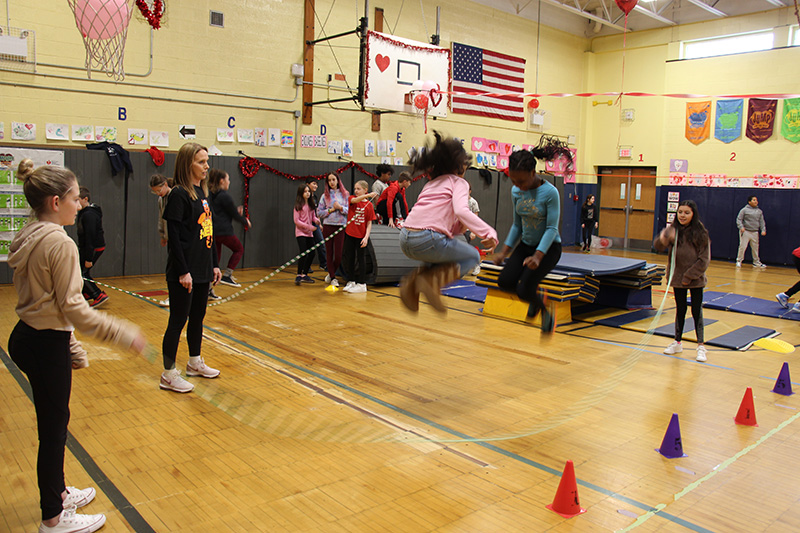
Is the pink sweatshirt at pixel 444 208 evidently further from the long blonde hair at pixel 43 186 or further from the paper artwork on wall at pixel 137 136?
the paper artwork on wall at pixel 137 136

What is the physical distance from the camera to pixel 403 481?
346 cm

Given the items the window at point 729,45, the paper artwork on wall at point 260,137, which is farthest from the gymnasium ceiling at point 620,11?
the paper artwork on wall at point 260,137

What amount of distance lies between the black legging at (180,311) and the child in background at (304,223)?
5.19 m

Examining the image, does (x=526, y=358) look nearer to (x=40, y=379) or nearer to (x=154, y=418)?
(x=154, y=418)

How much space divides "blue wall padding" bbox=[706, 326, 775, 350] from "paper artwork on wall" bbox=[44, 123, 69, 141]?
9.92 m

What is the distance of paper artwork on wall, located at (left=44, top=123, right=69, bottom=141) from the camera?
9634mm

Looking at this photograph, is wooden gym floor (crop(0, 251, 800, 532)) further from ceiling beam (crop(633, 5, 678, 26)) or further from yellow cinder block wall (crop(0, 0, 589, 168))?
ceiling beam (crop(633, 5, 678, 26))

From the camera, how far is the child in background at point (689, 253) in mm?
6074

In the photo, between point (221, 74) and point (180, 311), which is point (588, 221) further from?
point (180, 311)

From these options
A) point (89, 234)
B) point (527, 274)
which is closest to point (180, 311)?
point (527, 274)

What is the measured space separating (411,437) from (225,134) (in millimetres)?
9129

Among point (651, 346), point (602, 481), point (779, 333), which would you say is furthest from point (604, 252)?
point (602, 481)

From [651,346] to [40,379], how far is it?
20.2 ft

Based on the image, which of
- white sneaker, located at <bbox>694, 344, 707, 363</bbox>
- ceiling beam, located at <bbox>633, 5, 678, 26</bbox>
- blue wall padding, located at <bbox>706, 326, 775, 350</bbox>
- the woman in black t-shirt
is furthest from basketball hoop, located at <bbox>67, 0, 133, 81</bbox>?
ceiling beam, located at <bbox>633, 5, 678, 26</bbox>
